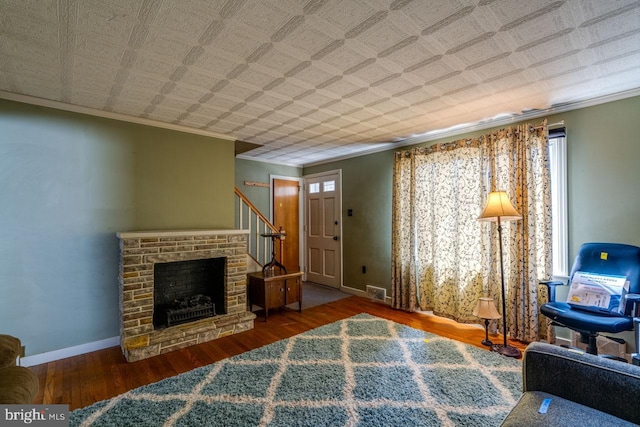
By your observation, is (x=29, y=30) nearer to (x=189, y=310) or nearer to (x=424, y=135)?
(x=189, y=310)

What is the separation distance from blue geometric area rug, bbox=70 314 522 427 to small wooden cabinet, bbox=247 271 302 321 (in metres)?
0.94

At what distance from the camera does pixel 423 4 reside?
154 cm

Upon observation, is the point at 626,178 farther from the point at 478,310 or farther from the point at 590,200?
the point at 478,310

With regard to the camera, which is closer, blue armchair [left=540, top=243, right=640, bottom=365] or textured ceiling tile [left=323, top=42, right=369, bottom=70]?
textured ceiling tile [left=323, top=42, right=369, bottom=70]

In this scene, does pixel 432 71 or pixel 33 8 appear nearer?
pixel 33 8

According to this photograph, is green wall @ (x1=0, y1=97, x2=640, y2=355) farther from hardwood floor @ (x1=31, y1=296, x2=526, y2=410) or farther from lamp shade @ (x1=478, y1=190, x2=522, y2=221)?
lamp shade @ (x1=478, y1=190, x2=522, y2=221)

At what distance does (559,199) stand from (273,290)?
344 centimetres

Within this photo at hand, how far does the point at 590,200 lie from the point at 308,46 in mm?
3007

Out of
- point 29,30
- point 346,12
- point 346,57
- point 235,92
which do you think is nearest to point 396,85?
point 346,57

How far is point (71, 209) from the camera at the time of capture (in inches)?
112

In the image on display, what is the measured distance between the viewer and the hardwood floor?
7.43 ft

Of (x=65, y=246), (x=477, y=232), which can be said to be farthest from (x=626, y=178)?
(x=65, y=246)

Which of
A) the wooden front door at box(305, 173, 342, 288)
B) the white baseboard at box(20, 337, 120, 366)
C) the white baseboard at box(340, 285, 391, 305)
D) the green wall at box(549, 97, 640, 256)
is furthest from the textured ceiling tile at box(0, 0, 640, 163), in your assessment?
the white baseboard at box(340, 285, 391, 305)

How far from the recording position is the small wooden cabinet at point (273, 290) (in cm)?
389
